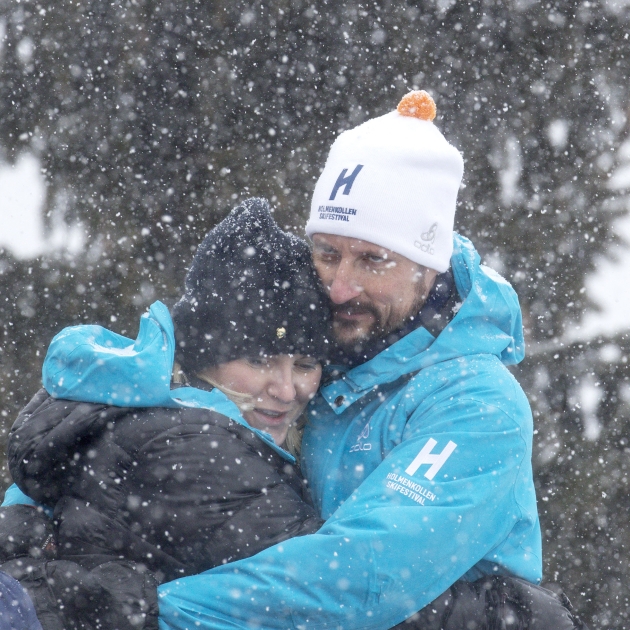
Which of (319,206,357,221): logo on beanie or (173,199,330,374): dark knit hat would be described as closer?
(173,199,330,374): dark knit hat

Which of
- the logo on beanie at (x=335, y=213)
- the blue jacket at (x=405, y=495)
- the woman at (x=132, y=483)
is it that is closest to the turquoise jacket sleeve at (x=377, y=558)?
the blue jacket at (x=405, y=495)

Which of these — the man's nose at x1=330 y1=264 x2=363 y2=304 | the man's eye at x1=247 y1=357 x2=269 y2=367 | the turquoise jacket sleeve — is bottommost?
the turquoise jacket sleeve

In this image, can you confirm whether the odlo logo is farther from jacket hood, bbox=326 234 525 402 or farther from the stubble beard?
the stubble beard

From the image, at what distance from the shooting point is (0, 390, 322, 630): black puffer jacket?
6.81ft

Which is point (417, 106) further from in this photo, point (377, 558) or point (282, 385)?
point (377, 558)

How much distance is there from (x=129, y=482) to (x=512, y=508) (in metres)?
1.14

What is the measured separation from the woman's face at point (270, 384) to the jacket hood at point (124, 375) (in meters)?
0.21

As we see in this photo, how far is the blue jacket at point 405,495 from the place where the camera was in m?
1.99

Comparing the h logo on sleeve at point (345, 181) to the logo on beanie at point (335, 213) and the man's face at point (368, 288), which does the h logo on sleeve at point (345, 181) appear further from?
the man's face at point (368, 288)

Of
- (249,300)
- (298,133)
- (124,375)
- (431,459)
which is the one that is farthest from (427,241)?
(298,133)

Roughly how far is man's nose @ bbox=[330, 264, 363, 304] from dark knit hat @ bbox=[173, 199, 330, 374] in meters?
0.04

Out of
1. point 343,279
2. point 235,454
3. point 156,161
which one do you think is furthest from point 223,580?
point 156,161

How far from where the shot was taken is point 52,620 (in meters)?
1.93

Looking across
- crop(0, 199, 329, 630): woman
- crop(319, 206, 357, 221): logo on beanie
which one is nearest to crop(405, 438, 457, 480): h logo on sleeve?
crop(0, 199, 329, 630): woman
